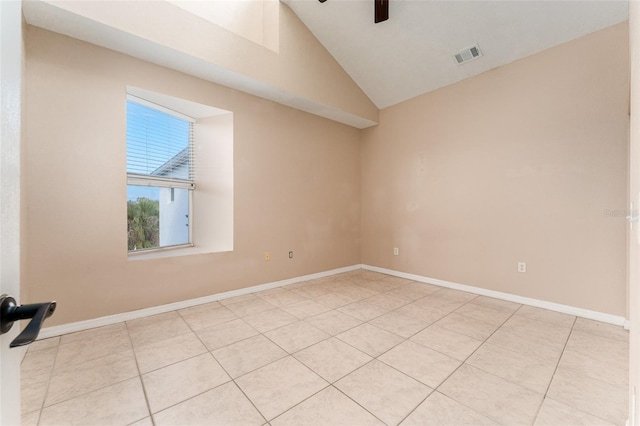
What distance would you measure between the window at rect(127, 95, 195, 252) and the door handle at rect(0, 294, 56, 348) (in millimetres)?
2799

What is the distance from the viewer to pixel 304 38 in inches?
133

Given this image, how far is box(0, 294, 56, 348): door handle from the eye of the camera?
17.4 inches

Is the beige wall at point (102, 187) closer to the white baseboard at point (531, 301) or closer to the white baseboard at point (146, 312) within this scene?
the white baseboard at point (146, 312)

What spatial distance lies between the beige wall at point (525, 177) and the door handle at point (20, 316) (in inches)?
147

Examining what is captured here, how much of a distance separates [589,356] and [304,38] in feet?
13.6

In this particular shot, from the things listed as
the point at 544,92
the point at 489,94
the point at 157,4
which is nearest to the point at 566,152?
the point at 544,92

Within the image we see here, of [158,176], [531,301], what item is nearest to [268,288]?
[158,176]

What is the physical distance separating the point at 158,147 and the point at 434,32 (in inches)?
135

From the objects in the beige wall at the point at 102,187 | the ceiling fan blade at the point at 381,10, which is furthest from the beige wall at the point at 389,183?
the ceiling fan blade at the point at 381,10

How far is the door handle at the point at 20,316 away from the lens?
1.45 ft

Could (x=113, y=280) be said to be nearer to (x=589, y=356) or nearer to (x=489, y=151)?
(x=589, y=356)

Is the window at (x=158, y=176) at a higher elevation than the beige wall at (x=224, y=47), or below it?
below

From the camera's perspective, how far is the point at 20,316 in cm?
48

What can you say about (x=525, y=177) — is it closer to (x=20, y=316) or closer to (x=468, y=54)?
(x=468, y=54)
